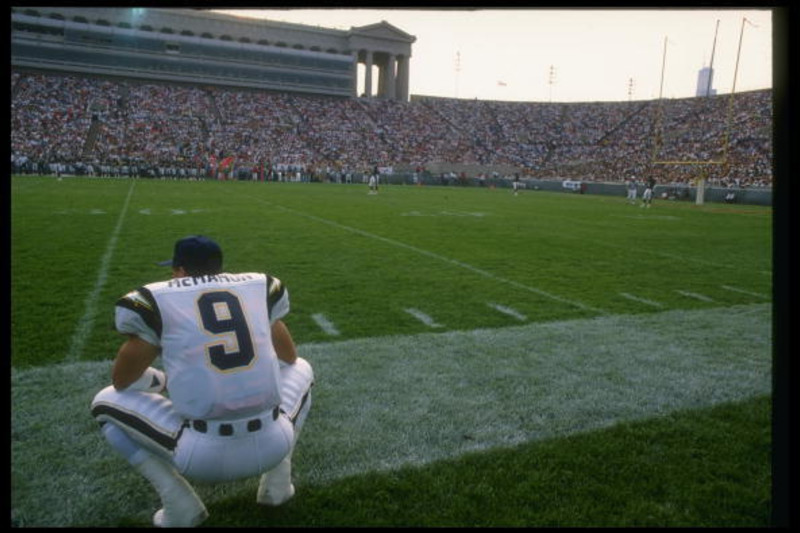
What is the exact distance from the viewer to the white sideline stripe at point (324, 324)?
600 centimetres

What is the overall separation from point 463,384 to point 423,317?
1992mm

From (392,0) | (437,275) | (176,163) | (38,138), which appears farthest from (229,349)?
(38,138)

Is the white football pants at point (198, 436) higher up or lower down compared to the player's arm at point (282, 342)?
lower down

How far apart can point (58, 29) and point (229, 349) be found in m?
54.6

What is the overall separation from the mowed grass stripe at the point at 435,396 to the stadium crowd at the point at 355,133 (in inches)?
1232

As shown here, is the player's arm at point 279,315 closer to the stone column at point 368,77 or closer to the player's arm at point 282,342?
the player's arm at point 282,342

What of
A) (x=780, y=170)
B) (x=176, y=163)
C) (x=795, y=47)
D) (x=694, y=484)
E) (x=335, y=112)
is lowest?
(x=694, y=484)

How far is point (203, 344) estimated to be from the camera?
2.50 m

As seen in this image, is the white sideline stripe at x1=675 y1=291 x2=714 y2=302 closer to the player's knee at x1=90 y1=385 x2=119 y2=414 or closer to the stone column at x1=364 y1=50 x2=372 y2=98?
the player's knee at x1=90 y1=385 x2=119 y2=414

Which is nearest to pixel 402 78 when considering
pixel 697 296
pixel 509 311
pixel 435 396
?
pixel 697 296

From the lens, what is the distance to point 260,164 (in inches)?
1569

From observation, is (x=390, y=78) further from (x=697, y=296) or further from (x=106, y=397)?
(x=106, y=397)

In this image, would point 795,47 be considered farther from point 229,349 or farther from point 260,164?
point 260,164

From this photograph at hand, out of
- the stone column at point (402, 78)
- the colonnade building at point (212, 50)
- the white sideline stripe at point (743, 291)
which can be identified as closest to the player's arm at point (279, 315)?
the white sideline stripe at point (743, 291)
